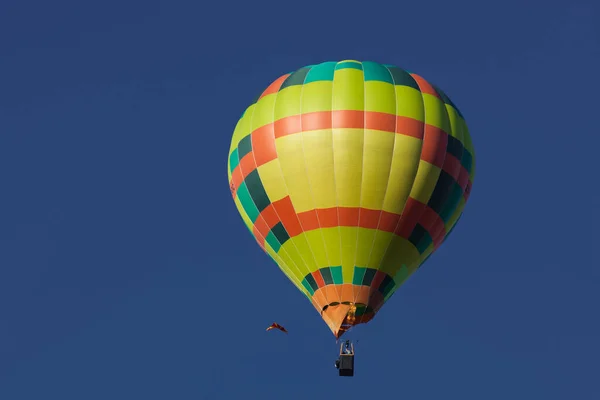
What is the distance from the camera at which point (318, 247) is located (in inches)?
1540

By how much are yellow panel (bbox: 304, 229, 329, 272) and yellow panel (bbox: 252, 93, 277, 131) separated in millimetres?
2452

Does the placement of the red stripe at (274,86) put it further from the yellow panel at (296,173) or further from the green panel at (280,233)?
the green panel at (280,233)

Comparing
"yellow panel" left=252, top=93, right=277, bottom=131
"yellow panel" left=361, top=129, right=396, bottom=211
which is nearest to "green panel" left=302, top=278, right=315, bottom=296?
"yellow panel" left=361, top=129, right=396, bottom=211

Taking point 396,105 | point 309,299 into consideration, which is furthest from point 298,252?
point 396,105

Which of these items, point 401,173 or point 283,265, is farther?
point 283,265

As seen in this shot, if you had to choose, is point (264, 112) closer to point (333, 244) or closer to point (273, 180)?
point (273, 180)

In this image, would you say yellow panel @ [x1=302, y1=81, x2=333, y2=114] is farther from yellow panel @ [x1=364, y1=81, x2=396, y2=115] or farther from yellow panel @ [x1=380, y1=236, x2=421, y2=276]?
yellow panel @ [x1=380, y1=236, x2=421, y2=276]

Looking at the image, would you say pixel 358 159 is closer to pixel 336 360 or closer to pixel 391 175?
pixel 391 175

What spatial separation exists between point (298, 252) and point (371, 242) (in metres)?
1.48

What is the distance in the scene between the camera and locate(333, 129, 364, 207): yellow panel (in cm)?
3888

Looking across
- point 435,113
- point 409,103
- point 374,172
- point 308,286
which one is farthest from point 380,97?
point 308,286

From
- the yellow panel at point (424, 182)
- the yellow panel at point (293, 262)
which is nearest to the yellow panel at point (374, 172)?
the yellow panel at point (424, 182)

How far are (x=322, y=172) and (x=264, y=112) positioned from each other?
2.05 meters

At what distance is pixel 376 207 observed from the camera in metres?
39.0
